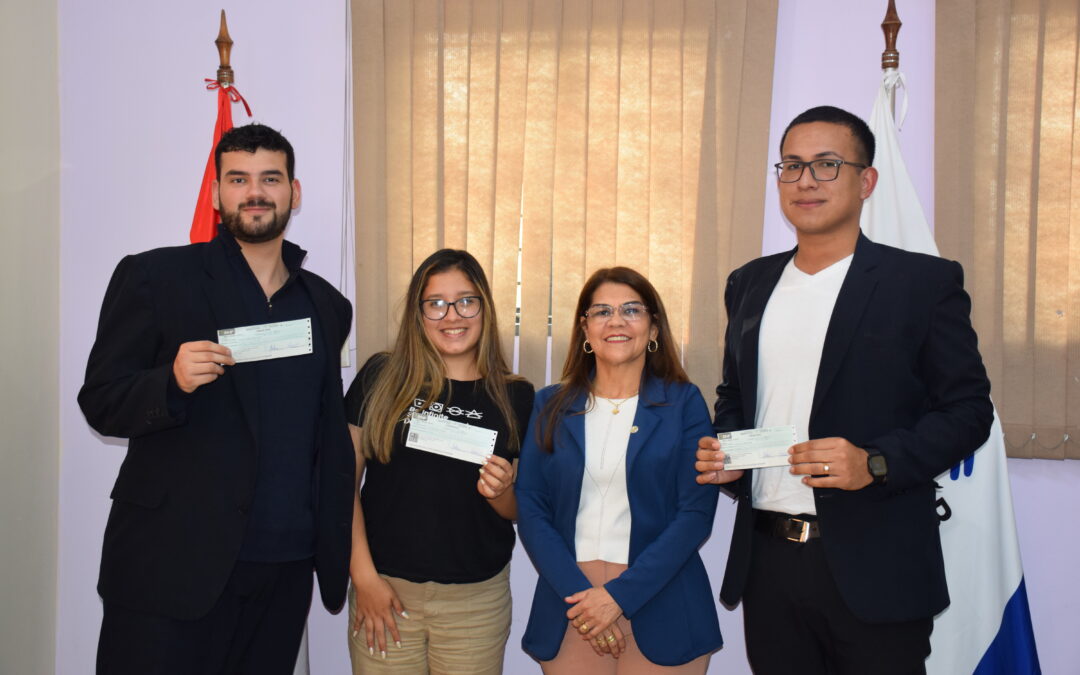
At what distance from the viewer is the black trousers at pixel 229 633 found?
7.24 feet

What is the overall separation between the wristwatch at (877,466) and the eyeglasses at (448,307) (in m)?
1.38

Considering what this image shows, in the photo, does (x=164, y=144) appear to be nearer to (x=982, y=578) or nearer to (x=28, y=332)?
(x=28, y=332)

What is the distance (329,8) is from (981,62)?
121 inches

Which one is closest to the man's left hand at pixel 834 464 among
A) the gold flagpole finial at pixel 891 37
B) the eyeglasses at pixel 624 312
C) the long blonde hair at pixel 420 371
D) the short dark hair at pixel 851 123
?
the eyeglasses at pixel 624 312

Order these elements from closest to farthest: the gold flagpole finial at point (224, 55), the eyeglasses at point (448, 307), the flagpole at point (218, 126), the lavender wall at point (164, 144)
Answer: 1. the eyeglasses at point (448, 307)
2. the flagpole at point (218, 126)
3. the gold flagpole finial at point (224, 55)
4. the lavender wall at point (164, 144)

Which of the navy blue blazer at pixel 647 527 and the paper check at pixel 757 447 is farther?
the navy blue blazer at pixel 647 527

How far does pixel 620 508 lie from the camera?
8.18 ft

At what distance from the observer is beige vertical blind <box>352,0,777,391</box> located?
357cm

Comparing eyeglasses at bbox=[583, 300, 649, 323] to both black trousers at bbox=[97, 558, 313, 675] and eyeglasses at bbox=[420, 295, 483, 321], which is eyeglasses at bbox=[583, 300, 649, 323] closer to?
eyeglasses at bbox=[420, 295, 483, 321]

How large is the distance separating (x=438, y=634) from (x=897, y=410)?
1.61m

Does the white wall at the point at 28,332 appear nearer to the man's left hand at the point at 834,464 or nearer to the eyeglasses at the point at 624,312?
the eyeglasses at the point at 624,312

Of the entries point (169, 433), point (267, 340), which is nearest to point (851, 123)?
point (267, 340)

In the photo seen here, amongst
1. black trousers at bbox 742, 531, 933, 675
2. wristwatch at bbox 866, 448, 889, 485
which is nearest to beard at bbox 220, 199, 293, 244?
black trousers at bbox 742, 531, 933, 675

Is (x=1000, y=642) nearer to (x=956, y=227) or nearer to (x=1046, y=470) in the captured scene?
(x=1046, y=470)
